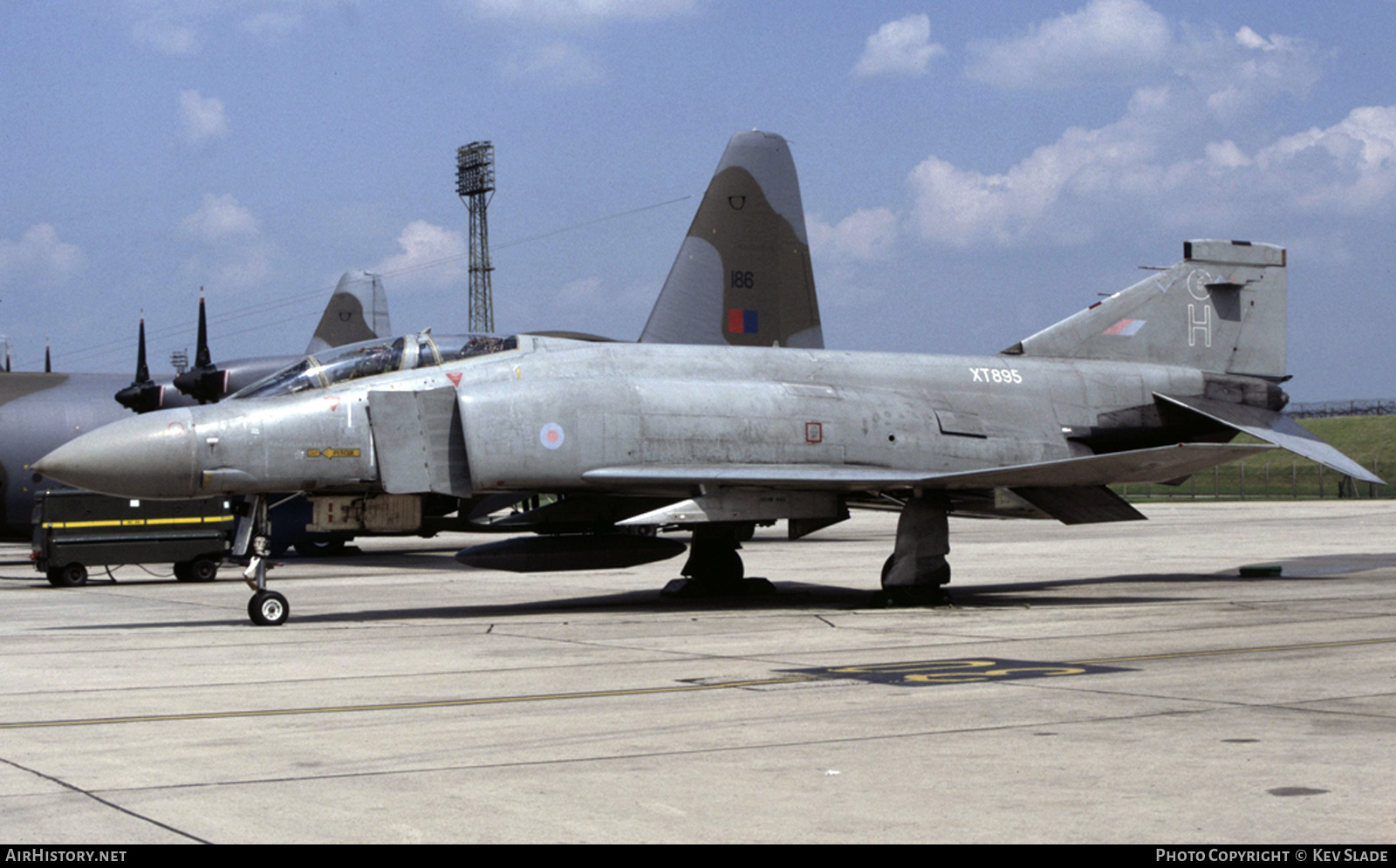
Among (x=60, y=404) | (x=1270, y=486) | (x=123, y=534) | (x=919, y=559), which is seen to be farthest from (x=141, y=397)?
(x=1270, y=486)

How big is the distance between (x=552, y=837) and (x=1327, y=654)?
7.77m

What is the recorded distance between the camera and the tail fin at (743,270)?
22141 mm

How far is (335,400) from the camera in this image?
1415 cm

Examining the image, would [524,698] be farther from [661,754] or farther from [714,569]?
[714,569]

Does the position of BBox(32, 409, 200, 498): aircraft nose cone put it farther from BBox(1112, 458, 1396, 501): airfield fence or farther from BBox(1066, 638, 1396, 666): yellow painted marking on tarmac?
BBox(1112, 458, 1396, 501): airfield fence

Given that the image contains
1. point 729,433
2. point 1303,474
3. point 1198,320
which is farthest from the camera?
point 1303,474

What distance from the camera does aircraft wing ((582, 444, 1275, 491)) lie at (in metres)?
14.5

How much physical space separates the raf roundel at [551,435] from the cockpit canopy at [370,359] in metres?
1.25

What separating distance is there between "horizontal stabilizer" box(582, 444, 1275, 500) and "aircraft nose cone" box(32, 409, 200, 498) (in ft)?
13.8

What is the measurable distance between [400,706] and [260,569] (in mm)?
5971

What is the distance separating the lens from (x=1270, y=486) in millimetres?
79750


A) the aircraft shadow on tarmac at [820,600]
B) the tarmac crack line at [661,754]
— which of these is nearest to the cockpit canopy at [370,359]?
the aircraft shadow on tarmac at [820,600]

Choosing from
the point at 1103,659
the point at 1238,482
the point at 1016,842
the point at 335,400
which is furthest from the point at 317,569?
the point at 1238,482

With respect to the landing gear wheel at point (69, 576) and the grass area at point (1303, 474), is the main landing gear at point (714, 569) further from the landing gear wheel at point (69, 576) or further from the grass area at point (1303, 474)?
the grass area at point (1303, 474)
